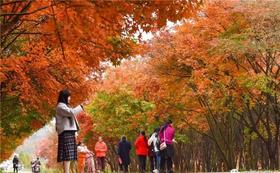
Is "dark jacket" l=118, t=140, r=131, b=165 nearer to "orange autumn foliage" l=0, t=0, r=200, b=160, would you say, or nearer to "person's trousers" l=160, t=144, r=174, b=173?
"orange autumn foliage" l=0, t=0, r=200, b=160

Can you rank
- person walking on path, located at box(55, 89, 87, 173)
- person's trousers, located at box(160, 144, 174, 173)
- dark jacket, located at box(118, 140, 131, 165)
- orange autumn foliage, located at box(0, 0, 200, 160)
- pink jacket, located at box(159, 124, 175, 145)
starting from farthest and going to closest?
dark jacket, located at box(118, 140, 131, 165), person's trousers, located at box(160, 144, 174, 173), pink jacket, located at box(159, 124, 175, 145), person walking on path, located at box(55, 89, 87, 173), orange autumn foliage, located at box(0, 0, 200, 160)

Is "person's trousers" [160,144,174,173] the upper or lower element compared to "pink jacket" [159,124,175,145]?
lower

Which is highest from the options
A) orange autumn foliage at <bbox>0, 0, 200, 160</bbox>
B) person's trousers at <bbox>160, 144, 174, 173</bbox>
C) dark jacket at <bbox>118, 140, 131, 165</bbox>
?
orange autumn foliage at <bbox>0, 0, 200, 160</bbox>

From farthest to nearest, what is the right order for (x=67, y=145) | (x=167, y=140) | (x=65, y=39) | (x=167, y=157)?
(x=167, y=157) → (x=167, y=140) → (x=67, y=145) → (x=65, y=39)

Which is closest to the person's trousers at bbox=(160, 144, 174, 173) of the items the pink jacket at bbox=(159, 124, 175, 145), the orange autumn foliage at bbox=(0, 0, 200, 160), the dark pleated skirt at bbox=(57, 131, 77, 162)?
the pink jacket at bbox=(159, 124, 175, 145)

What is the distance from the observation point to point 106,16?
6699 mm

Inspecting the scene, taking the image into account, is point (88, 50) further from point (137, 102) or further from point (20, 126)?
point (137, 102)

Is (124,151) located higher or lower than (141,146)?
lower

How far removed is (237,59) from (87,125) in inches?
1128

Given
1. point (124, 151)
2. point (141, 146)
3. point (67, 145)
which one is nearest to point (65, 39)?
point (67, 145)

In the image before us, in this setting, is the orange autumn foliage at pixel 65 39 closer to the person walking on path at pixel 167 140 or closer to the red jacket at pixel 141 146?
the person walking on path at pixel 167 140

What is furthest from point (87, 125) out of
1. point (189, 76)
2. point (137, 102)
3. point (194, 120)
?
point (189, 76)

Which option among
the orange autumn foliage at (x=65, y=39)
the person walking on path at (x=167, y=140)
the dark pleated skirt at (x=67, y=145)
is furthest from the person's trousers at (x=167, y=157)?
the dark pleated skirt at (x=67, y=145)

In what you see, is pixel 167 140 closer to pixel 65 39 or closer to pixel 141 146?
pixel 141 146
